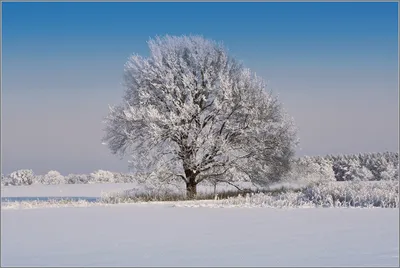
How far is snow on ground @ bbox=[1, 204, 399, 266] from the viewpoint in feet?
25.0

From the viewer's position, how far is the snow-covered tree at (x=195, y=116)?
24.6 metres

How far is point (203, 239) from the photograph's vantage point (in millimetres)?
9602

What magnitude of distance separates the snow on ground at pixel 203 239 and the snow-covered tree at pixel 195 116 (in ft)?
34.5

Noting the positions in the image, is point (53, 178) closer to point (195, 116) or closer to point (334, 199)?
point (195, 116)

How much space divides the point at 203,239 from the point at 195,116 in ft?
50.9

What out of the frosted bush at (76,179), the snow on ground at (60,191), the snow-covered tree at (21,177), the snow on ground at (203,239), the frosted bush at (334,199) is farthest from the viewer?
the frosted bush at (76,179)

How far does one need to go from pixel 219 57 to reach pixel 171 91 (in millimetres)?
2933

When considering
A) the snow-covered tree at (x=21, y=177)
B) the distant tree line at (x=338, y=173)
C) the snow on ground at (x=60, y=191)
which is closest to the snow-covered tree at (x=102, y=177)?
the distant tree line at (x=338, y=173)

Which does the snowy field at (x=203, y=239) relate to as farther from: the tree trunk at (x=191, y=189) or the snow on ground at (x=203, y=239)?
the tree trunk at (x=191, y=189)

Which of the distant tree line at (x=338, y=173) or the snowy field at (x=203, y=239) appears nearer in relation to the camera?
the snowy field at (x=203, y=239)

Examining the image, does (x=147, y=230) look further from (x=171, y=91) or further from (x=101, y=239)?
(x=171, y=91)

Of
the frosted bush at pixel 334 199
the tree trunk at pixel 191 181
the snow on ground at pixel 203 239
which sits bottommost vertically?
the snow on ground at pixel 203 239

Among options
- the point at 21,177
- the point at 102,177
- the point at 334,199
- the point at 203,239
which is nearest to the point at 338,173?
the point at 102,177

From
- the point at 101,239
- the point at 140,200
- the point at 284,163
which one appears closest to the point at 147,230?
the point at 101,239
